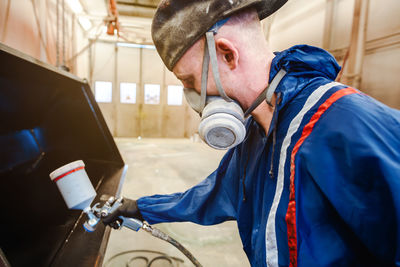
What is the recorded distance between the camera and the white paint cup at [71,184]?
2.80 ft

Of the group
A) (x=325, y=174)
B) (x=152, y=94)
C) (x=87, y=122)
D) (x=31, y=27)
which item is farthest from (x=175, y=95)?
(x=325, y=174)

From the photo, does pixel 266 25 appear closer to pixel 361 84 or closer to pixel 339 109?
pixel 361 84

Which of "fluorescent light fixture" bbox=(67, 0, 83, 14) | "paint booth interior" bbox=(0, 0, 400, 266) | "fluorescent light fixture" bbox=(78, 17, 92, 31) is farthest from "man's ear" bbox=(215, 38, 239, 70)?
"fluorescent light fixture" bbox=(78, 17, 92, 31)

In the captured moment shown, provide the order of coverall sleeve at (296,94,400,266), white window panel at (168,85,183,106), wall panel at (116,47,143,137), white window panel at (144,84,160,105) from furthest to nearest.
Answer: white window panel at (168,85,183,106), white window panel at (144,84,160,105), wall panel at (116,47,143,137), coverall sleeve at (296,94,400,266)

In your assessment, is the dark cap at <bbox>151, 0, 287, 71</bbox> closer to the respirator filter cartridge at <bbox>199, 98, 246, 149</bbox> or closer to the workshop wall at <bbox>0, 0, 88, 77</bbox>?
the respirator filter cartridge at <bbox>199, 98, 246, 149</bbox>

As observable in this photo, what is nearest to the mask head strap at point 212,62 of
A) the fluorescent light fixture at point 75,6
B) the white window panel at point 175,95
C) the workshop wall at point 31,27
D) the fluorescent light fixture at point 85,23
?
the workshop wall at point 31,27

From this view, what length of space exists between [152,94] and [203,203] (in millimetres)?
7045

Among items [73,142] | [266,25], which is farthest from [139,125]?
[73,142]

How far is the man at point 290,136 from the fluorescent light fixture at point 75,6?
185 inches

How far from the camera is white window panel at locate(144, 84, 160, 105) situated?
761 cm

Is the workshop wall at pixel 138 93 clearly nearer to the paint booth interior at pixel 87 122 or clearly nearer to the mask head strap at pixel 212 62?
the paint booth interior at pixel 87 122

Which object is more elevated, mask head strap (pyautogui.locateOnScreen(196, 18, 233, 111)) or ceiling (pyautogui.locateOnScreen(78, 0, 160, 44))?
ceiling (pyautogui.locateOnScreen(78, 0, 160, 44))

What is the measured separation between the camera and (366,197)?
46 centimetres

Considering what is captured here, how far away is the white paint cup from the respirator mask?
1.72 ft
